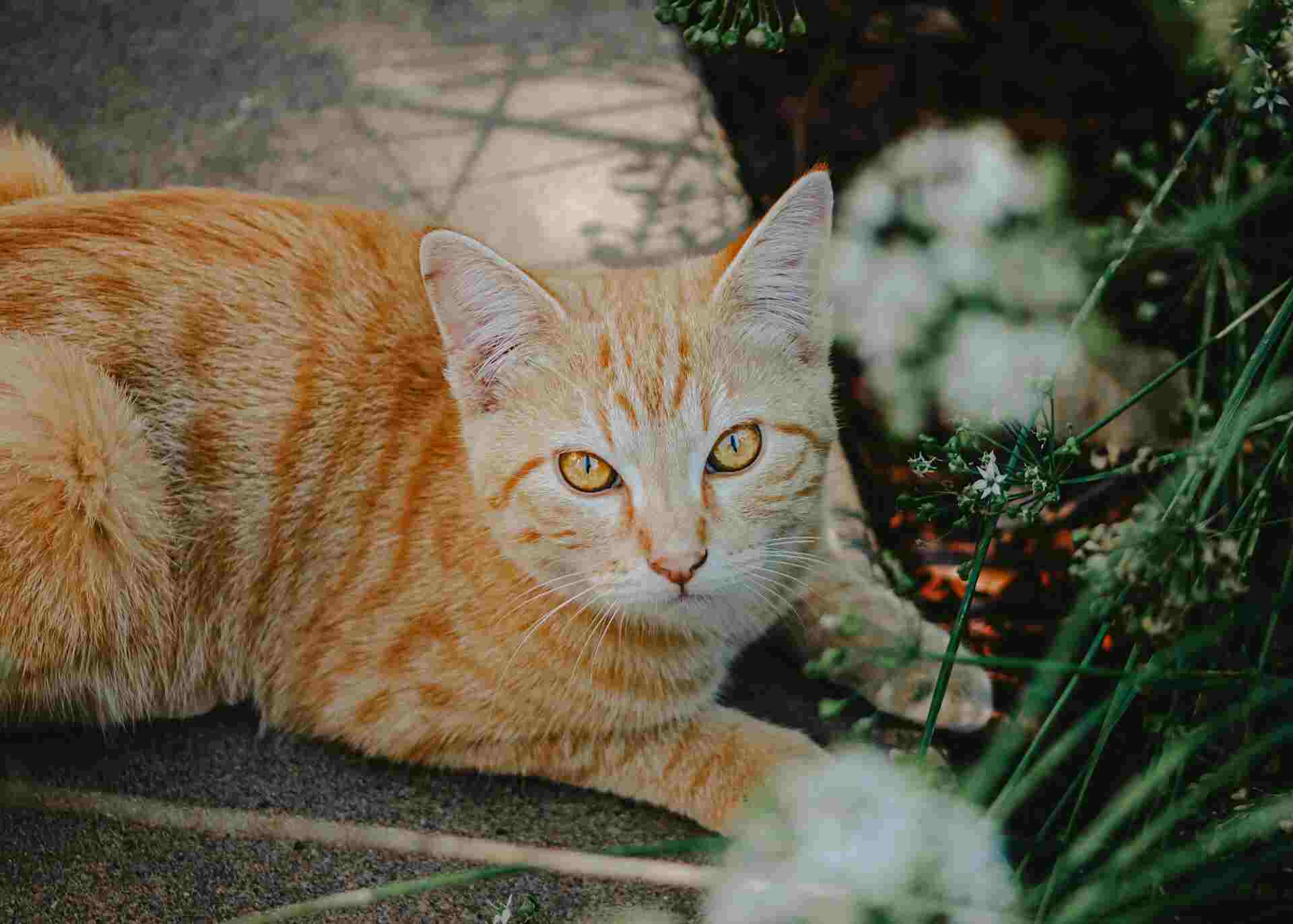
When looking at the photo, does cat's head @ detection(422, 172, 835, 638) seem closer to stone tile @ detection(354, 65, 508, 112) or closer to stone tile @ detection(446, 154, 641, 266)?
stone tile @ detection(446, 154, 641, 266)

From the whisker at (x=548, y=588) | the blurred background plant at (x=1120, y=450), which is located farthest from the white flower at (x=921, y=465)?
the whisker at (x=548, y=588)

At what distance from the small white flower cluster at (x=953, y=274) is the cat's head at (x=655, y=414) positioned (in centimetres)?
41

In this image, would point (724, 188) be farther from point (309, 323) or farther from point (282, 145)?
point (309, 323)

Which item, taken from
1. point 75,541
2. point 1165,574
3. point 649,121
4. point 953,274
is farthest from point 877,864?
point 649,121

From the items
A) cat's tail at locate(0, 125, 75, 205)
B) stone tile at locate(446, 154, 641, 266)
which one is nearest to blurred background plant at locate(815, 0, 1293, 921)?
stone tile at locate(446, 154, 641, 266)

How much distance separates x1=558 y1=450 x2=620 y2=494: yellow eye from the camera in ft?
5.48

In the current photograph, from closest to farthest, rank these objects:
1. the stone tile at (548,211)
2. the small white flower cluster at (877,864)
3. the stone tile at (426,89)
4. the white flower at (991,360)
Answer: the small white flower cluster at (877,864) → the white flower at (991,360) → the stone tile at (548,211) → the stone tile at (426,89)

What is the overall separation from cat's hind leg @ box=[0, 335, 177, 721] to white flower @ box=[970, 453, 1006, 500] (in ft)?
4.26

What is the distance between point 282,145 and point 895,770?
2646 millimetres

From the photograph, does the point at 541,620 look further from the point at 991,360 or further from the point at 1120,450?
the point at 1120,450

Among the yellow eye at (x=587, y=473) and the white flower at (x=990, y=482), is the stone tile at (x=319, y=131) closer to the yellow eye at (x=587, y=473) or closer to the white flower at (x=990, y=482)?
the yellow eye at (x=587, y=473)

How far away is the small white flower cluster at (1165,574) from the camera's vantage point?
112 centimetres

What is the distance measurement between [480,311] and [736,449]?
1.52 ft

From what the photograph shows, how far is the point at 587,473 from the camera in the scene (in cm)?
168
